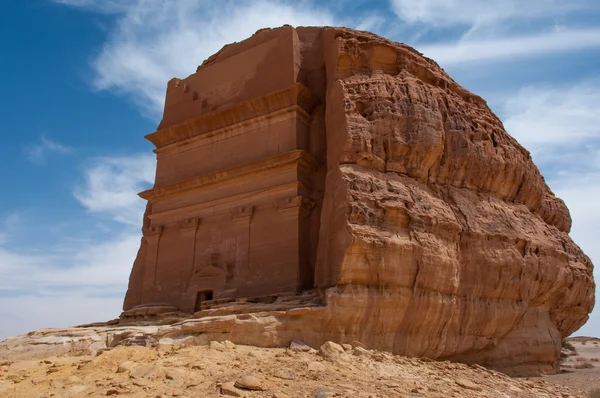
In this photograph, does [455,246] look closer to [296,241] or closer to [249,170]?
[296,241]

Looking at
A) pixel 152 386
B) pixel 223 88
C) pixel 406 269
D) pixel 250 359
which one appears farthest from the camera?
pixel 223 88

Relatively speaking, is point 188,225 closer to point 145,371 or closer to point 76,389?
point 145,371

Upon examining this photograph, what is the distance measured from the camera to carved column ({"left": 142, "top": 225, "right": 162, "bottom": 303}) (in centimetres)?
1638

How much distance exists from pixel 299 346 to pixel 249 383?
9.16 feet

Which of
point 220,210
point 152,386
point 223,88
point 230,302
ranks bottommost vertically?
point 152,386

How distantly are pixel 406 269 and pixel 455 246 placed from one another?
1.97 metres

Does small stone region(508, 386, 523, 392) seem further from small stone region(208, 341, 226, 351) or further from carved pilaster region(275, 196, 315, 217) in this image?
carved pilaster region(275, 196, 315, 217)

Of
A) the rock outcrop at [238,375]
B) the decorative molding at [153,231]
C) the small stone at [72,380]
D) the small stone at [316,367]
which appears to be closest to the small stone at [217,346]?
the rock outcrop at [238,375]

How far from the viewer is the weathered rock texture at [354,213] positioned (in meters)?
11.7

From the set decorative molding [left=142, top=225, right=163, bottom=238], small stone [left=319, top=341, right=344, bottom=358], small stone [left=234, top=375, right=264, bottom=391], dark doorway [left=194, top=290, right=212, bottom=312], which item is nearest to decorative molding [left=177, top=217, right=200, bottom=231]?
decorative molding [left=142, top=225, right=163, bottom=238]

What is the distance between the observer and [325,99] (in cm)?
1552

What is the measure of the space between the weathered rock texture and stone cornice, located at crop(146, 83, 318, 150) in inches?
1.8

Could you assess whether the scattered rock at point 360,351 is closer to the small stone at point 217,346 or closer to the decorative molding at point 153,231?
the small stone at point 217,346

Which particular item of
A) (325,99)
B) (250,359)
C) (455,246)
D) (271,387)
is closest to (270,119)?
(325,99)
